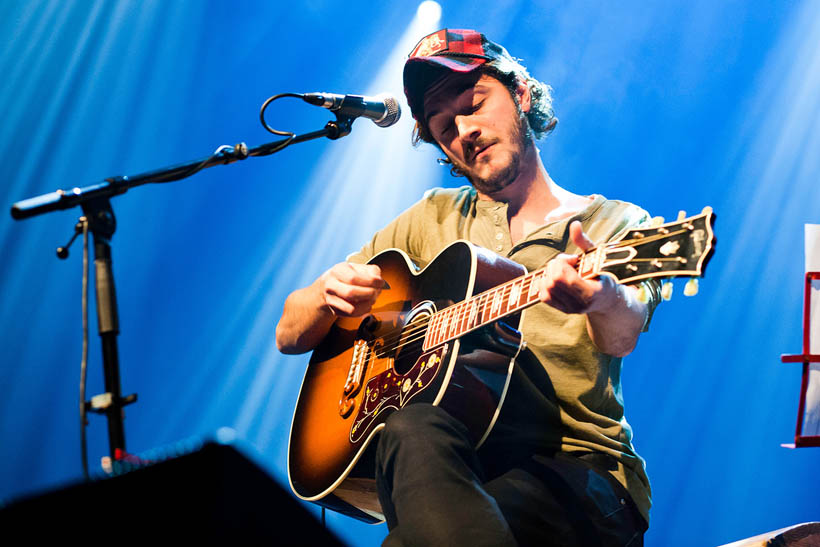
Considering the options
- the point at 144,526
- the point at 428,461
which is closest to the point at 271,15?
the point at 428,461

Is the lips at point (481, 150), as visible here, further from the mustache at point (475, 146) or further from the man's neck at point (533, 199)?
the man's neck at point (533, 199)

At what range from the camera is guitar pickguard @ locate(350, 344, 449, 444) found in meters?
1.83

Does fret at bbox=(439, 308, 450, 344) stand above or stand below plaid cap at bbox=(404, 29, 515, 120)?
below

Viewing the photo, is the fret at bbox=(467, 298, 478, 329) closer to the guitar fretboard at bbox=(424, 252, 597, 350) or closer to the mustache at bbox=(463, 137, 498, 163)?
the guitar fretboard at bbox=(424, 252, 597, 350)

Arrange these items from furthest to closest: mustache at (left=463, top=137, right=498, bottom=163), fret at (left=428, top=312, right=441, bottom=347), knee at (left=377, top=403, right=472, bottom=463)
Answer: mustache at (left=463, top=137, right=498, bottom=163) < fret at (left=428, top=312, right=441, bottom=347) < knee at (left=377, top=403, right=472, bottom=463)

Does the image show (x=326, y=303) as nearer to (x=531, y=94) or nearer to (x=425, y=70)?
(x=425, y=70)

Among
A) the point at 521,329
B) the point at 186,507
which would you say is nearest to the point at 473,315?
the point at 521,329

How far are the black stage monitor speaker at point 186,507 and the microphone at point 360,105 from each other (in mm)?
1285

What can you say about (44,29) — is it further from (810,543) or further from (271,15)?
(810,543)

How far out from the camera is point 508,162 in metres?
2.42

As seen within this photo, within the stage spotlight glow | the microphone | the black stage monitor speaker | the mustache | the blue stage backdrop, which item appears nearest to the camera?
the black stage monitor speaker

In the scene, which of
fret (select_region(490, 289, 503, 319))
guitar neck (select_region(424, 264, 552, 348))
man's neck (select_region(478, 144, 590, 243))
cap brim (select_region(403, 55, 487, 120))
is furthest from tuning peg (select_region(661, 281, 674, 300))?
cap brim (select_region(403, 55, 487, 120))

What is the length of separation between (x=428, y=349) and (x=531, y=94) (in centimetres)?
118

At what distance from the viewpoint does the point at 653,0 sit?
107 inches
